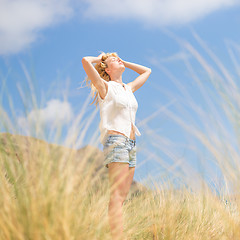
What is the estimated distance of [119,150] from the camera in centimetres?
279

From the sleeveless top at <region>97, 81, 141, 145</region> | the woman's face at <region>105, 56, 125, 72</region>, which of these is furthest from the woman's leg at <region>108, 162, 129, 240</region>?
the woman's face at <region>105, 56, 125, 72</region>

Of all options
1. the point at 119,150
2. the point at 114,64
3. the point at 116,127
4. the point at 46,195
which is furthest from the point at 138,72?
the point at 46,195

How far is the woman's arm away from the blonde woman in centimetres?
19

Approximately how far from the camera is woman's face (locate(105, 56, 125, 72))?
3451 mm

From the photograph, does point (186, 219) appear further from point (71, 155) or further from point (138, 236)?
point (71, 155)

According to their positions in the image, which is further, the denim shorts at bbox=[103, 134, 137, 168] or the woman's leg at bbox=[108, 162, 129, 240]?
the denim shorts at bbox=[103, 134, 137, 168]

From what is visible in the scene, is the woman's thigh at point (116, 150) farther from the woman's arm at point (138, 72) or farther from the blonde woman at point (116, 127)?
the woman's arm at point (138, 72)

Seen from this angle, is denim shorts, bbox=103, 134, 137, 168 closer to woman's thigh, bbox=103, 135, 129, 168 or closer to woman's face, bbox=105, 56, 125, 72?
woman's thigh, bbox=103, 135, 129, 168

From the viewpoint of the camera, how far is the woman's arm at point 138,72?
3666 mm

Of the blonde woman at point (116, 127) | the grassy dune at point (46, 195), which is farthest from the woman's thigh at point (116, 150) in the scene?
the grassy dune at point (46, 195)

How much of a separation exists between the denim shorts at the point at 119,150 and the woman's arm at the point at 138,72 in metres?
0.86

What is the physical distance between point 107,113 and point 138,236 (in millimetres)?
1153

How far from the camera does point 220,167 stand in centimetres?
210

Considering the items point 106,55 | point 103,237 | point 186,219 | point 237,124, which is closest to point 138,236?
point 186,219
